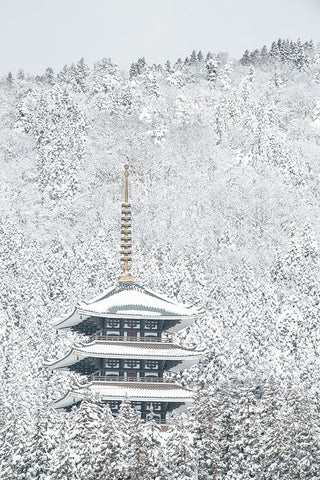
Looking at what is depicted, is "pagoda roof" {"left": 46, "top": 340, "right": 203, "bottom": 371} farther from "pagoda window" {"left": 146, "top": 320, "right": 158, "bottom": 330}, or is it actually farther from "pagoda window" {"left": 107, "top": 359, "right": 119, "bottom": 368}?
"pagoda window" {"left": 146, "top": 320, "right": 158, "bottom": 330}

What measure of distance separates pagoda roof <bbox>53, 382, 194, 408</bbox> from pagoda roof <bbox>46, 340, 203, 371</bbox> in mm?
1311

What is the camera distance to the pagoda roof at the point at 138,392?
59.8 metres

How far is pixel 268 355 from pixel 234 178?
61137 millimetres

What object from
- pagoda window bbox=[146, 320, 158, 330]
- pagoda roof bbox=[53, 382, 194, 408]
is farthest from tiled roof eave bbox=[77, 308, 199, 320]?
pagoda roof bbox=[53, 382, 194, 408]

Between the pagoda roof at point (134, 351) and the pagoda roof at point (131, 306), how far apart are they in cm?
132

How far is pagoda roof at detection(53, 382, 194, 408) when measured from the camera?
5975 centimetres

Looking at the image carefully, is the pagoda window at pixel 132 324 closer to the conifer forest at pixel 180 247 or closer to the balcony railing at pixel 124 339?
the balcony railing at pixel 124 339

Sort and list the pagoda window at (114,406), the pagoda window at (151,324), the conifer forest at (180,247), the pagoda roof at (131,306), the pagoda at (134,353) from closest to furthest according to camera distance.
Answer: the conifer forest at (180,247) < the pagoda at (134,353) < the pagoda window at (114,406) < the pagoda roof at (131,306) < the pagoda window at (151,324)

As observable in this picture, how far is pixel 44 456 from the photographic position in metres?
54.1

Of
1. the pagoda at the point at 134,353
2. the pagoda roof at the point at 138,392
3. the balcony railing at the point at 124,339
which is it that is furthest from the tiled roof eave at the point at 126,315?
the pagoda roof at the point at 138,392

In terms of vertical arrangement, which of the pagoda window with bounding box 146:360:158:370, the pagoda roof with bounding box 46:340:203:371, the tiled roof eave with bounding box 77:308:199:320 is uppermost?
the tiled roof eave with bounding box 77:308:199:320

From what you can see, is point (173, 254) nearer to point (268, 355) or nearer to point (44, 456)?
point (268, 355)

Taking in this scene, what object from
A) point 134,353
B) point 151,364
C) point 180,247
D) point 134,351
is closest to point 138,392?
point 134,353

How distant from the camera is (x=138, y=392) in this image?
60250 millimetres
